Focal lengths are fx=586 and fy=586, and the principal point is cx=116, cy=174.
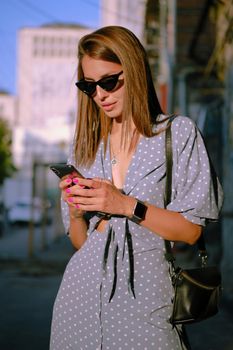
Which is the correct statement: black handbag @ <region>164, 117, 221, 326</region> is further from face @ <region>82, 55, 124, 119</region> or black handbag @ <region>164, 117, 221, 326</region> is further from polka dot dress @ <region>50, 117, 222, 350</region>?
face @ <region>82, 55, 124, 119</region>

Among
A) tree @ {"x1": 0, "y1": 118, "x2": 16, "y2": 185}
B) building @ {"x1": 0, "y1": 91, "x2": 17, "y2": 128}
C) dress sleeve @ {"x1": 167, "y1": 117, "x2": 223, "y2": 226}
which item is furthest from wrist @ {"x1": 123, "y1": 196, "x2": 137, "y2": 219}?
building @ {"x1": 0, "y1": 91, "x2": 17, "y2": 128}

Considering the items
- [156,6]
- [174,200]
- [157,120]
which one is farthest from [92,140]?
[156,6]

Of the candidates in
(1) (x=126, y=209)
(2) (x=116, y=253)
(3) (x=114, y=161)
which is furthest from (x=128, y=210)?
(3) (x=114, y=161)

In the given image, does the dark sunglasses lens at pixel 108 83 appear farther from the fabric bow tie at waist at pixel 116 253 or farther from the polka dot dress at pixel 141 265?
the fabric bow tie at waist at pixel 116 253

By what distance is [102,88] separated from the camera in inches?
66.6

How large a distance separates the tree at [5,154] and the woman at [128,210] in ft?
95.2

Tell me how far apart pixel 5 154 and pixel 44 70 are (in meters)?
89.4

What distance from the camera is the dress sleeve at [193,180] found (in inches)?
61.2

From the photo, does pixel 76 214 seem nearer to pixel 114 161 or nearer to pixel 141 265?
pixel 114 161

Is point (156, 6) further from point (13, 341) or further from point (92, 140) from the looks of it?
point (92, 140)

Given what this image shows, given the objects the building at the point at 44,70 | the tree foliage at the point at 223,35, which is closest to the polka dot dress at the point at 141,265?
the tree foliage at the point at 223,35

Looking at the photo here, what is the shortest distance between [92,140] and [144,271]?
474 millimetres

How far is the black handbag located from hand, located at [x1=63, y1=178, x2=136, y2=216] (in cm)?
15

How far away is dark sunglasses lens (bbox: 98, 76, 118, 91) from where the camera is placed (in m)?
1.66
